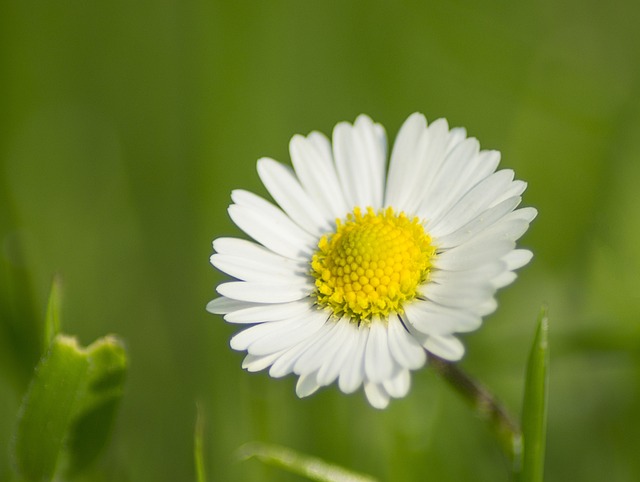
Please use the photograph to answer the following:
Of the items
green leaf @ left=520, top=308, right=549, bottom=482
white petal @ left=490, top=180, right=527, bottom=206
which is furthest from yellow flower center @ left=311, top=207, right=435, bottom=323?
green leaf @ left=520, top=308, right=549, bottom=482

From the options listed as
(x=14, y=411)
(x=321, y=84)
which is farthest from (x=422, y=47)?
(x=14, y=411)

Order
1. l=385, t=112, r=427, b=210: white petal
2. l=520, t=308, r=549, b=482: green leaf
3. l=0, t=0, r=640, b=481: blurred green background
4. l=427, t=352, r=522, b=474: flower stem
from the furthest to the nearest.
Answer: l=0, t=0, r=640, b=481: blurred green background
l=385, t=112, r=427, b=210: white petal
l=427, t=352, r=522, b=474: flower stem
l=520, t=308, r=549, b=482: green leaf

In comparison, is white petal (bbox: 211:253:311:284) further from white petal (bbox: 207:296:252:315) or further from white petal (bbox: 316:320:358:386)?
white petal (bbox: 316:320:358:386)

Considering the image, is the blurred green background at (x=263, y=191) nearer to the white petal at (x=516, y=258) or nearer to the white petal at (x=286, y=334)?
the white petal at (x=286, y=334)

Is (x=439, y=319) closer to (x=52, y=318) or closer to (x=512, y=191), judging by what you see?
(x=512, y=191)

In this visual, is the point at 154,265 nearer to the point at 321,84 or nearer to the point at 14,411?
the point at 14,411
